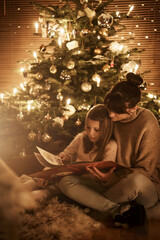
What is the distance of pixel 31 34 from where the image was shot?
3.27 meters

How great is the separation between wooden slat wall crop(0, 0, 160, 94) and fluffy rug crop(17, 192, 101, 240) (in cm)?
186

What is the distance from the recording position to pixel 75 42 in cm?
205

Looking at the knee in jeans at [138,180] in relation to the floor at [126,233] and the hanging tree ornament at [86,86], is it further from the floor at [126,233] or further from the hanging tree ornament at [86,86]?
the hanging tree ornament at [86,86]

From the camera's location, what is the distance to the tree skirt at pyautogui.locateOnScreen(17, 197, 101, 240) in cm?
141

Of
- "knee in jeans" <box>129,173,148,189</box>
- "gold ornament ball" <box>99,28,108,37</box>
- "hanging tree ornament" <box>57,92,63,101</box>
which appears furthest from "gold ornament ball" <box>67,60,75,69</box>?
"knee in jeans" <box>129,173,148,189</box>

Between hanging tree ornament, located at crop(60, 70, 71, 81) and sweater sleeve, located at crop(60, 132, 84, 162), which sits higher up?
hanging tree ornament, located at crop(60, 70, 71, 81)

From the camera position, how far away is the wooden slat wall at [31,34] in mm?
3070

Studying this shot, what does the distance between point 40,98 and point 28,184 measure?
28.6 inches

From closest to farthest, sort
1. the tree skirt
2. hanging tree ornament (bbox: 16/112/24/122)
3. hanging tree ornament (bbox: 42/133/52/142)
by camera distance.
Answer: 1. the tree skirt
2. hanging tree ornament (bbox: 42/133/52/142)
3. hanging tree ornament (bbox: 16/112/24/122)

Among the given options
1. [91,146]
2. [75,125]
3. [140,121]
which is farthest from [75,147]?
[140,121]

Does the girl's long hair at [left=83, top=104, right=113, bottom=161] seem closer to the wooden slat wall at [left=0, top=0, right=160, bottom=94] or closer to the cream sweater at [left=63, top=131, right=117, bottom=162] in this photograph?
the cream sweater at [left=63, top=131, right=117, bottom=162]

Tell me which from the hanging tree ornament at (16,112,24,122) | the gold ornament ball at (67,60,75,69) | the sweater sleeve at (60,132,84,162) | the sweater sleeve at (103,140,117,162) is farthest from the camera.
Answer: the hanging tree ornament at (16,112,24,122)

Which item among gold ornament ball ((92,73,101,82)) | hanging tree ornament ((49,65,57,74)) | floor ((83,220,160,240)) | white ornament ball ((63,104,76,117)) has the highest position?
hanging tree ornament ((49,65,57,74))

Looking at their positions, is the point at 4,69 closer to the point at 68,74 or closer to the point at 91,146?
the point at 68,74
